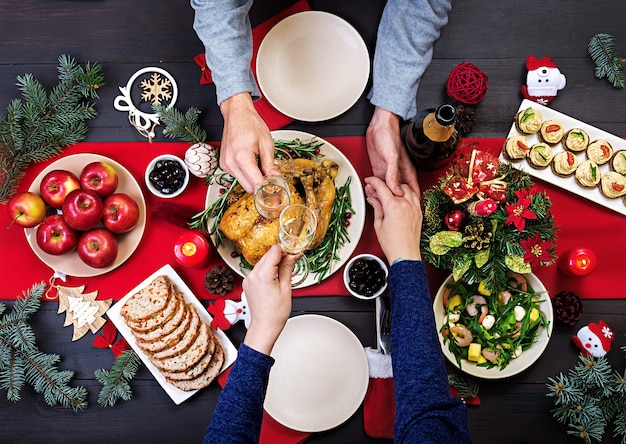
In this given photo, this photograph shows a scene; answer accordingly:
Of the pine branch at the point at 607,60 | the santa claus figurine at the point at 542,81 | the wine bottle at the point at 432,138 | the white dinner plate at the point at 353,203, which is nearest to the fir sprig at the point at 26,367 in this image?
the white dinner plate at the point at 353,203

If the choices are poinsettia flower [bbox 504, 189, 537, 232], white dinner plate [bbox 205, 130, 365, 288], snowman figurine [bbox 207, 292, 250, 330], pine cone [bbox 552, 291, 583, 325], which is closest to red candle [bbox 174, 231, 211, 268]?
white dinner plate [bbox 205, 130, 365, 288]

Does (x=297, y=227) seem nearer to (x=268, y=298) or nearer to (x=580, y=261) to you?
(x=268, y=298)

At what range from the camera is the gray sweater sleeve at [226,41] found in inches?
49.7

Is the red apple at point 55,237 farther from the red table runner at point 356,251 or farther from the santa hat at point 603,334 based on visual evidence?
the santa hat at point 603,334

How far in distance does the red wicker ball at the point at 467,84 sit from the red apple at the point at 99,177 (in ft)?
3.52

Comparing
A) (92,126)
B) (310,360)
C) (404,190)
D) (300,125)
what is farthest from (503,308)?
(92,126)

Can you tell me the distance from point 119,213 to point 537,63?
4.49 ft

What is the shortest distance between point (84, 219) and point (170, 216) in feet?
0.85

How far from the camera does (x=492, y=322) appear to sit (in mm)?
1369

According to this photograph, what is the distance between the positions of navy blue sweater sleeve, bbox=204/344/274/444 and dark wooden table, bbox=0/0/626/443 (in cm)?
39

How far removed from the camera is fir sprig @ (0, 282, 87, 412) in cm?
142

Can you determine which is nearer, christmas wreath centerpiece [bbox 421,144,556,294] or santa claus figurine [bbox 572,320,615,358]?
christmas wreath centerpiece [bbox 421,144,556,294]

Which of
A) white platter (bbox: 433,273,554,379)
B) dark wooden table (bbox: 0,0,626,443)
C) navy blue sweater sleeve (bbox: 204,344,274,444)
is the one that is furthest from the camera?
dark wooden table (bbox: 0,0,626,443)

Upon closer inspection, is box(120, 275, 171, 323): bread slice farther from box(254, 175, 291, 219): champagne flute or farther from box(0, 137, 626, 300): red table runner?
box(254, 175, 291, 219): champagne flute
